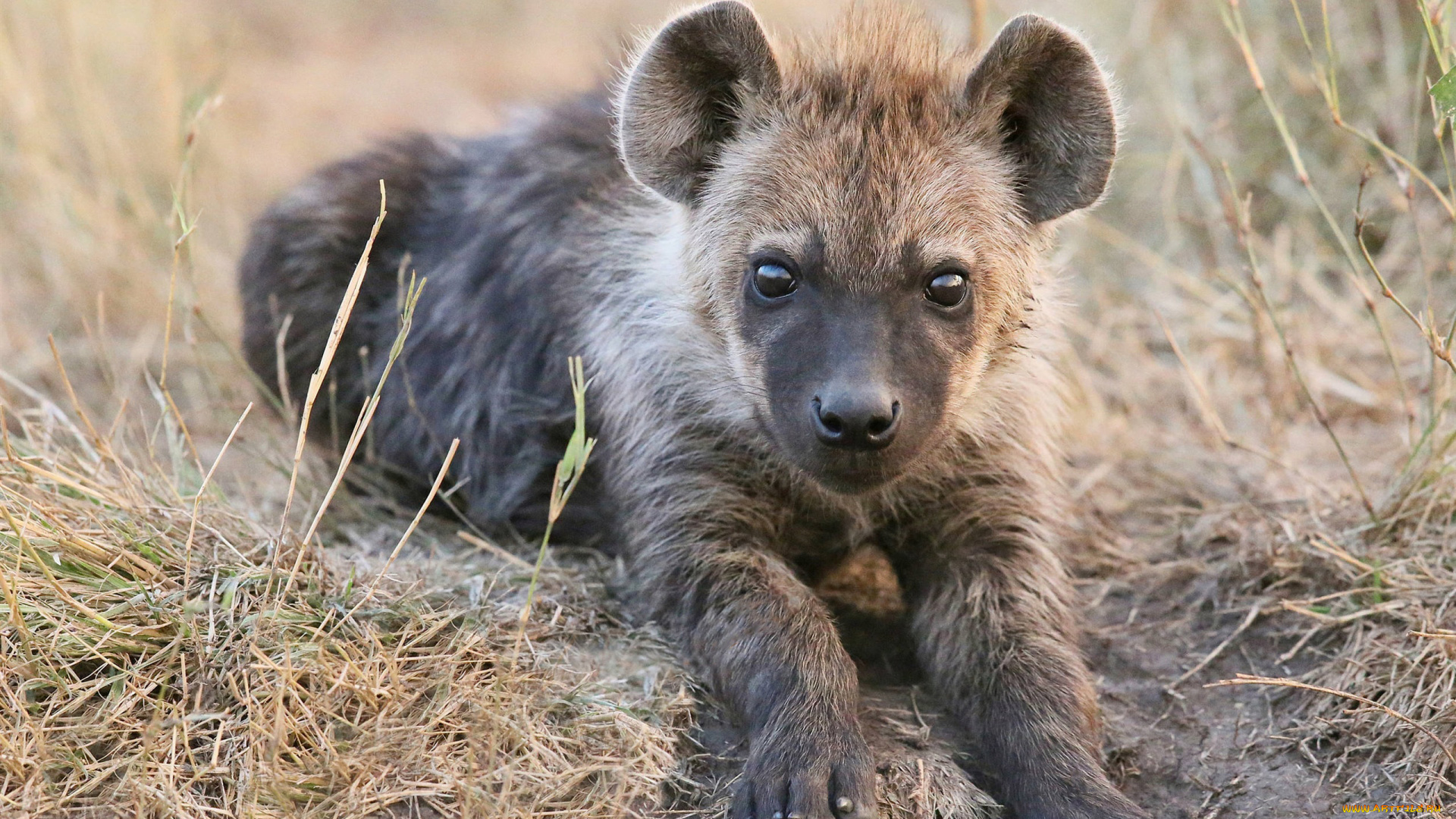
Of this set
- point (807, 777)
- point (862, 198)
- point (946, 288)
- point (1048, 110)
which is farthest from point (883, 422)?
point (1048, 110)

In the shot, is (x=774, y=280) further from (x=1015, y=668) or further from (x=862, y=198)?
(x=1015, y=668)

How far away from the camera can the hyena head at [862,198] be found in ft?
8.52

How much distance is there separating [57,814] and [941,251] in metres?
2.03

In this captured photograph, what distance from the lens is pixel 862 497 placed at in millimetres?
3004

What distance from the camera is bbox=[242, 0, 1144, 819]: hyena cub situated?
102 inches

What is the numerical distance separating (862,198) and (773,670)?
102 centimetres

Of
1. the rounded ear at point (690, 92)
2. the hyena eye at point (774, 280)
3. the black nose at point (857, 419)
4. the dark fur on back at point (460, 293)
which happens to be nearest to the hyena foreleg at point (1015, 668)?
the black nose at point (857, 419)

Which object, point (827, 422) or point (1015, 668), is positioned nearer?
point (827, 422)

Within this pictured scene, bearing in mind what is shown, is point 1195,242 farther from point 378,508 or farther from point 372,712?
point 372,712

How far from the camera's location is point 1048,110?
2867mm

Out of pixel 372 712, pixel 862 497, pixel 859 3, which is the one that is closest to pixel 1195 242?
pixel 859 3

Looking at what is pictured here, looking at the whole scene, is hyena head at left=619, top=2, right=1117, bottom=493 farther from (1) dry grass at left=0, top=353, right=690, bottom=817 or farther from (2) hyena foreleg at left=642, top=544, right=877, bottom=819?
(1) dry grass at left=0, top=353, right=690, bottom=817

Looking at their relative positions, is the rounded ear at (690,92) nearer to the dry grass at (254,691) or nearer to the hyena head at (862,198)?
the hyena head at (862,198)

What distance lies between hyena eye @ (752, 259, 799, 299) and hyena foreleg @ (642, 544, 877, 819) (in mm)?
630
